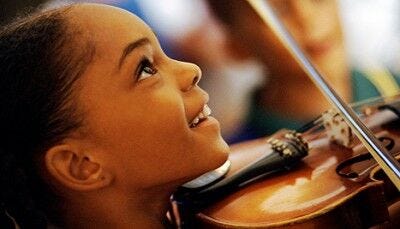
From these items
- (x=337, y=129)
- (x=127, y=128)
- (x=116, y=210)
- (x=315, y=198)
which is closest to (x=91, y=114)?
(x=127, y=128)

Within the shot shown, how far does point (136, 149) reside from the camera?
68 centimetres

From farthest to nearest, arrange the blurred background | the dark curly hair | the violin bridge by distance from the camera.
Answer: the blurred background, the violin bridge, the dark curly hair

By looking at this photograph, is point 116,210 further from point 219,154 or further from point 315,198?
point 315,198

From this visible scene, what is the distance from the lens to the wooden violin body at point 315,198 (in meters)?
0.66

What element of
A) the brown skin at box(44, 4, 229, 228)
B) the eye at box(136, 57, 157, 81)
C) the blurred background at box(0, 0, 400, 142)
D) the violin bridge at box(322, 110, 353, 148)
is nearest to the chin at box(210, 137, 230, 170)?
the brown skin at box(44, 4, 229, 228)

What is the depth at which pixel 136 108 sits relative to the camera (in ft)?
2.21

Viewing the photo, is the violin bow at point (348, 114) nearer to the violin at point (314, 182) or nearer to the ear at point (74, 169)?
the violin at point (314, 182)

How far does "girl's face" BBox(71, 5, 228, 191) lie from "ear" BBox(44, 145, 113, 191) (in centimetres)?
2

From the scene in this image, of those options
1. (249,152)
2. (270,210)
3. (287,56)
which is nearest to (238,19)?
(287,56)

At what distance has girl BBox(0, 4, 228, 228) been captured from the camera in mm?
661

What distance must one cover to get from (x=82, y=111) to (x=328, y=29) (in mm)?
859

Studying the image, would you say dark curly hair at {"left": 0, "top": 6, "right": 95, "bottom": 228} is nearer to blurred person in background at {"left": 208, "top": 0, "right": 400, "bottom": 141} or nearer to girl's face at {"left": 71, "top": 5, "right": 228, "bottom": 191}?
girl's face at {"left": 71, "top": 5, "right": 228, "bottom": 191}

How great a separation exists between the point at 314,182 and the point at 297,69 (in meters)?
0.58

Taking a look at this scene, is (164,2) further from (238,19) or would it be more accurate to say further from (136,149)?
(136,149)
